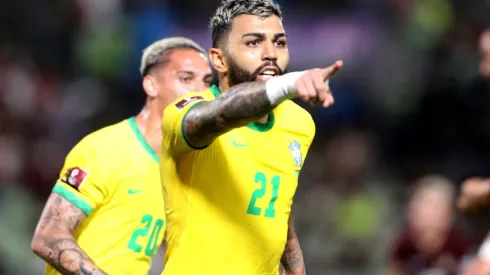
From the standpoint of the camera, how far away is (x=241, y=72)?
470cm

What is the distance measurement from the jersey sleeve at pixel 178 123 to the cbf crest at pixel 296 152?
55 cm

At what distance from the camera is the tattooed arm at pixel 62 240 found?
208 inches

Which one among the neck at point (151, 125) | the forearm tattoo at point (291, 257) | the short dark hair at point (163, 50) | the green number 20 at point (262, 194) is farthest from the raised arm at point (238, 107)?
the short dark hair at point (163, 50)

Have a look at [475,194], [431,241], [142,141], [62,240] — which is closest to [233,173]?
[62,240]

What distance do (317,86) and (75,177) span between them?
2.20 meters

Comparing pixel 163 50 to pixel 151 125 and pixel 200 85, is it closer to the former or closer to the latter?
pixel 200 85

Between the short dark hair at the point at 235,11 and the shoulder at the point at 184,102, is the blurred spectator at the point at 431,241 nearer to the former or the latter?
the short dark hair at the point at 235,11

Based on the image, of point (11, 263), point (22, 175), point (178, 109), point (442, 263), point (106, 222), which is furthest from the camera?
point (22, 175)

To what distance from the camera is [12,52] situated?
1306 centimetres

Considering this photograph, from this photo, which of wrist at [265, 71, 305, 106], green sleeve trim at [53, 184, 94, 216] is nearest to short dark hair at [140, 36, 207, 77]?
green sleeve trim at [53, 184, 94, 216]

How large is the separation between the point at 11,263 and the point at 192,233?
6379 millimetres

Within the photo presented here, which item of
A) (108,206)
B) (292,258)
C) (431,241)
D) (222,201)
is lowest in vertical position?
(431,241)

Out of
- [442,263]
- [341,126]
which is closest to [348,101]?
[341,126]

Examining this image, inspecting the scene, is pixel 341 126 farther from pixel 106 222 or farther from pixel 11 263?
pixel 106 222
